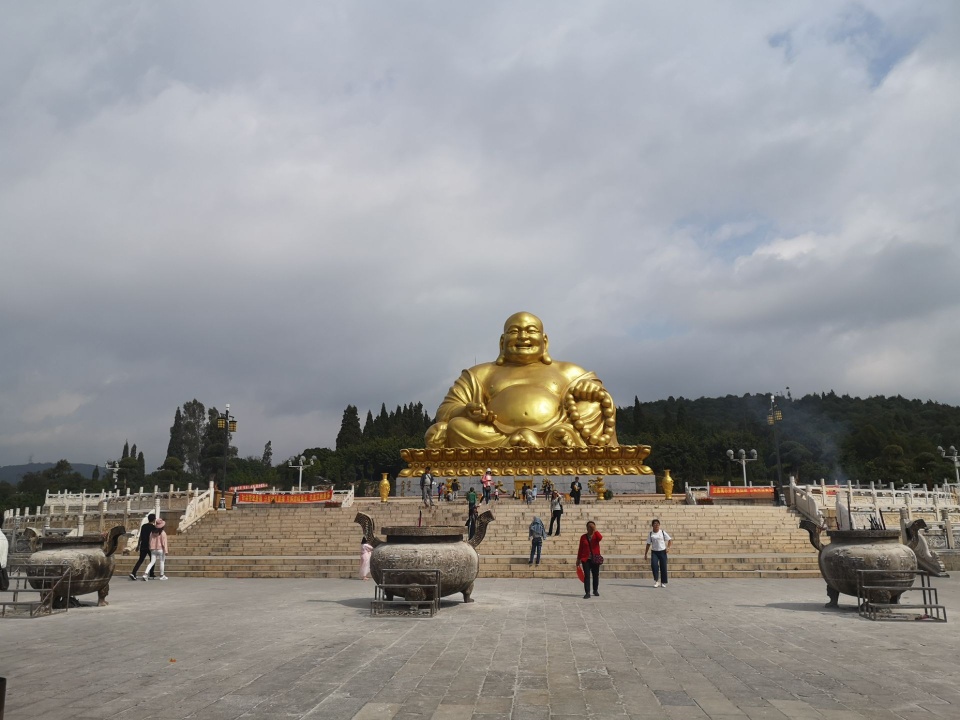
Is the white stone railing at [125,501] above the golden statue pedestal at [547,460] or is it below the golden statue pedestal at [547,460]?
below

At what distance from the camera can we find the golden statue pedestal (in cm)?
2777

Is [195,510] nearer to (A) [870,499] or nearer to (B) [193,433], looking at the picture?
(A) [870,499]

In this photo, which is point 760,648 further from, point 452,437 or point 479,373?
point 479,373

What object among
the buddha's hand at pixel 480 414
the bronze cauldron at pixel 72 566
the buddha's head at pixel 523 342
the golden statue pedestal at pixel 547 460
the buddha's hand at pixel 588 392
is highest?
the buddha's head at pixel 523 342

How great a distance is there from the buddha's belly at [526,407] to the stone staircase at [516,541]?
680 centimetres

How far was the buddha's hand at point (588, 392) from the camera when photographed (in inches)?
1166

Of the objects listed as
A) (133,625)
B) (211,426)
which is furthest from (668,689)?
(211,426)

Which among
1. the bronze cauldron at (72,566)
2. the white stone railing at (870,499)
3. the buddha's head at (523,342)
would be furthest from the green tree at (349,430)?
the bronze cauldron at (72,566)

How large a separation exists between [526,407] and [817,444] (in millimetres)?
35669

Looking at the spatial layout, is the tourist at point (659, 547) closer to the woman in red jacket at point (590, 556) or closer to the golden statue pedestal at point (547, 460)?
the woman in red jacket at point (590, 556)

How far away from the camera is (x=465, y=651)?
19.0 ft

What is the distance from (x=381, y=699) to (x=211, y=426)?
245ft

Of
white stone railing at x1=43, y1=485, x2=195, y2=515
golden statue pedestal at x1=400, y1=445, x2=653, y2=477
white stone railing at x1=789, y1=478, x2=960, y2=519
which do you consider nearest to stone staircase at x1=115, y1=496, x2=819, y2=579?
white stone railing at x1=789, y1=478, x2=960, y2=519

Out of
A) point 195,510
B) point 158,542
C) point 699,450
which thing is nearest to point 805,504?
Answer: point 158,542
